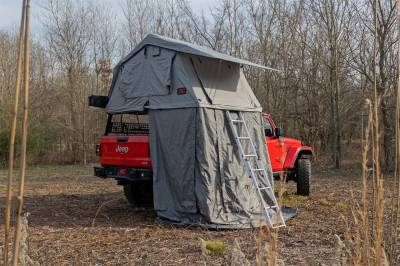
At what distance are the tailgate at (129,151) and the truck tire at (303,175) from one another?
3893 millimetres

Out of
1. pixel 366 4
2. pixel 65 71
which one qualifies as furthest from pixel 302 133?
pixel 65 71

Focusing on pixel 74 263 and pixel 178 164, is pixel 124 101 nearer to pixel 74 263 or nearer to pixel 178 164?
pixel 178 164

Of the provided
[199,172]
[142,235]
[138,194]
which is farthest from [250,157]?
[138,194]

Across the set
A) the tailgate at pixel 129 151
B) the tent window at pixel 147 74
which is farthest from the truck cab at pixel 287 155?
the tailgate at pixel 129 151

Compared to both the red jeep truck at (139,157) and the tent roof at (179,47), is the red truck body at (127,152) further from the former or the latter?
the tent roof at (179,47)

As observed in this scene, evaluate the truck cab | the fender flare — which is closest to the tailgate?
the truck cab

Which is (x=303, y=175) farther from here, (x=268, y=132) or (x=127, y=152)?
(x=127, y=152)

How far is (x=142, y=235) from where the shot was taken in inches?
230

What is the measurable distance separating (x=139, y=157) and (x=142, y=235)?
5.02ft

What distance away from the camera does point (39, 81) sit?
25.2 m

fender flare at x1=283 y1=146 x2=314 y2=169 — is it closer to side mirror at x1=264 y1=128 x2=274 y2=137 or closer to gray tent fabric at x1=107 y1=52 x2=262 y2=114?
side mirror at x1=264 y1=128 x2=274 y2=137

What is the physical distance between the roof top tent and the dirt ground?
1.39 feet

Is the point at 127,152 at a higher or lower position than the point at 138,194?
higher

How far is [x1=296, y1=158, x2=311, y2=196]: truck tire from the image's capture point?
9.16m
